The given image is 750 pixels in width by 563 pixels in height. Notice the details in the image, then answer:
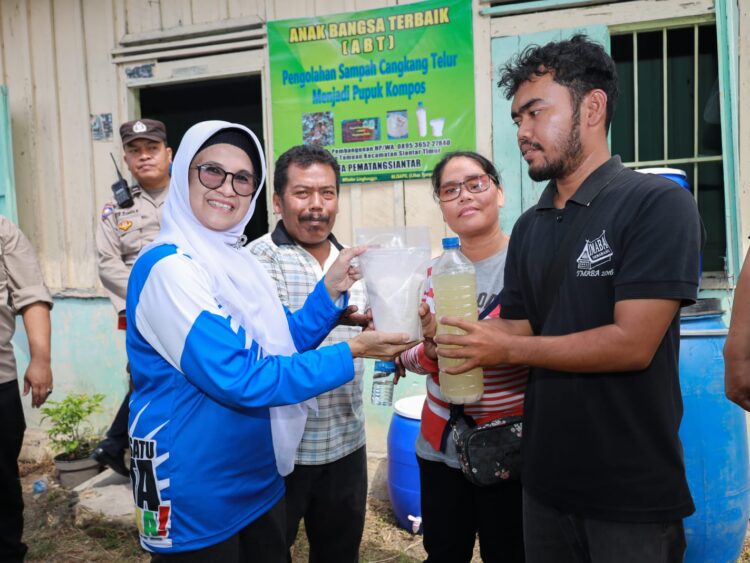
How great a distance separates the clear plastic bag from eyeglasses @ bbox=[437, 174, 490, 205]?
64cm

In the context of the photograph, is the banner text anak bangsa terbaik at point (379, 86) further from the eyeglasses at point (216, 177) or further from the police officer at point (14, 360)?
the eyeglasses at point (216, 177)

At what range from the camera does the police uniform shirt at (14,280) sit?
3.01 m

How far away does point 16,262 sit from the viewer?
307 cm

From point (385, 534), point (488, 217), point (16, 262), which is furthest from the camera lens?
point (385, 534)

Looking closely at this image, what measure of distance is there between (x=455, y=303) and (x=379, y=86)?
9.25ft

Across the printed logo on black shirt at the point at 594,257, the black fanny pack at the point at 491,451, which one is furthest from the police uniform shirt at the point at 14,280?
the printed logo on black shirt at the point at 594,257

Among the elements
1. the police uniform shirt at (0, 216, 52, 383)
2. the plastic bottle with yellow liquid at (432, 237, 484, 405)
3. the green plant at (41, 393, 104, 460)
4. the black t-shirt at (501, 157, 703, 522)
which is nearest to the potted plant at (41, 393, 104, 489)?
the green plant at (41, 393, 104, 460)

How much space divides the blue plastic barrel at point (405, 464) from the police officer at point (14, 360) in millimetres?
1878

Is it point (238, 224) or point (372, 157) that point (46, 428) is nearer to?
point (372, 157)

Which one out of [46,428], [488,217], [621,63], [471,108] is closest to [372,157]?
[471,108]

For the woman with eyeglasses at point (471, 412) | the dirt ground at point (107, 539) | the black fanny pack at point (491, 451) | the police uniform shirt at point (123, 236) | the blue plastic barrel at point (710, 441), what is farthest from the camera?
the police uniform shirt at point (123, 236)

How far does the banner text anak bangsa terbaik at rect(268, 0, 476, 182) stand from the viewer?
4121mm

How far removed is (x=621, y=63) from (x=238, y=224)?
3225mm

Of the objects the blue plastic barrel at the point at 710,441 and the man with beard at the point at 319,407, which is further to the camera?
the blue plastic barrel at the point at 710,441
